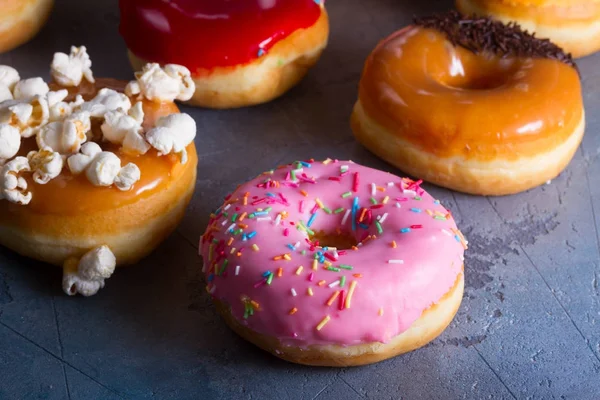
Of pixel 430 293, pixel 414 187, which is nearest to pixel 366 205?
pixel 414 187

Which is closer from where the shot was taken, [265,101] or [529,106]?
[529,106]

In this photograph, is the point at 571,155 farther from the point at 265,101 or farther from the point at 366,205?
the point at 265,101

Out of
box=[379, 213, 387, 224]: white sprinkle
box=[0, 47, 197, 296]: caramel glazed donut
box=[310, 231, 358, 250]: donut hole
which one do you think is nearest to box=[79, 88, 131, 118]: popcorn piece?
box=[0, 47, 197, 296]: caramel glazed donut

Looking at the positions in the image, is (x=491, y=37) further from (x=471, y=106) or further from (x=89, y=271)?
(x=89, y=271)

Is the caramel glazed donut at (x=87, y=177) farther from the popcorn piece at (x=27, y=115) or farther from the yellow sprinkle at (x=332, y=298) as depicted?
the yellow sprinkle at (x=332, y=298)

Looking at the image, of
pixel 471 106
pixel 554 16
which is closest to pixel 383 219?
pixel 471 106

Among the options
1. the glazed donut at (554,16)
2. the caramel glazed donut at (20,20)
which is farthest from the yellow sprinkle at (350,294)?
the caramel glazed donut at (20,20)
